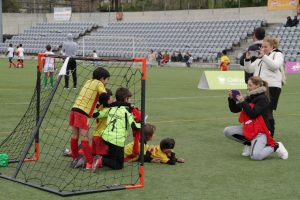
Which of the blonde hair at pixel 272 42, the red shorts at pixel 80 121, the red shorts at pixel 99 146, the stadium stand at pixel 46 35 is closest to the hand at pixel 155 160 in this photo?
the red shorts at pixel 99 146

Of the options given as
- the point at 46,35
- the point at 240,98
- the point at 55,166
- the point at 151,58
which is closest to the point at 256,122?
the point at 240,98

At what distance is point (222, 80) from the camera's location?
18.9 metres

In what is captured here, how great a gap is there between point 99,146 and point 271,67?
132 inches

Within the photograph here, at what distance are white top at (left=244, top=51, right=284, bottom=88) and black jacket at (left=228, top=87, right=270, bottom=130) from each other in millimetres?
853

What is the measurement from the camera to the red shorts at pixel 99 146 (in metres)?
7.63

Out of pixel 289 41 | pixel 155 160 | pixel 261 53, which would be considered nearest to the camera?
pixel 155 160

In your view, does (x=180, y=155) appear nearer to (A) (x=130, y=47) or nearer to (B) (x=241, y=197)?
(B) (x=241, y=197)

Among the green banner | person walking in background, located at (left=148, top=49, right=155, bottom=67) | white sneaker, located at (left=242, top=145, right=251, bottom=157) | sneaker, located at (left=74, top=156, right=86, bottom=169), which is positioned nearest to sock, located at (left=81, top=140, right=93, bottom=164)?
sneaker, located at (left=74, top=156, right=86, bottom=169)

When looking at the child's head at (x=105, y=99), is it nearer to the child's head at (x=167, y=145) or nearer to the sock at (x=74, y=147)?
the sock at (x=74, y=147)

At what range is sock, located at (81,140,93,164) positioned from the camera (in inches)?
290

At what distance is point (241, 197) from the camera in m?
6.34

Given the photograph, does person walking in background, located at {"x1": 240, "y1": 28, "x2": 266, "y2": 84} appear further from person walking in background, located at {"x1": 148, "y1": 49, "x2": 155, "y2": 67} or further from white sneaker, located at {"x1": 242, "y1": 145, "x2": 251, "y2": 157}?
person walking in background, located at {"x1": 148, "y1": 49, "x2": 155, "y2": 67}

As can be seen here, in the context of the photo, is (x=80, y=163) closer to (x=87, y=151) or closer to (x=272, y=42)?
(x=87, y=151)

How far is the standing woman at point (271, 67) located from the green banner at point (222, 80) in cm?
672
